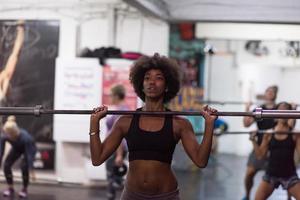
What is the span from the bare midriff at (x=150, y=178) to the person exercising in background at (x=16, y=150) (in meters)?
3.53

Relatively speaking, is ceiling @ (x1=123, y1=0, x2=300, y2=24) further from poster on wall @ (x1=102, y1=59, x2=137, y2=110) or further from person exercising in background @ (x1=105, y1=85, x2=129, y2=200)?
person exercising in background @ (x1=105, y1=85, x2=129, y2=200)

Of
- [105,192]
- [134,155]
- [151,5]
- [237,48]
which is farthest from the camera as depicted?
[237,48]

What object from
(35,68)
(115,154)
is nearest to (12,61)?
(35,68)

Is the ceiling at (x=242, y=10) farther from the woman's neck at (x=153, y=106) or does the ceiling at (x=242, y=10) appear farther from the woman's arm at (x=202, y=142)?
the woman's arm at (x=202, y=142)

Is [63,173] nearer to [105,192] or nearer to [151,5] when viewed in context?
[105,192]

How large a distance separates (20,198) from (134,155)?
3.75 metres

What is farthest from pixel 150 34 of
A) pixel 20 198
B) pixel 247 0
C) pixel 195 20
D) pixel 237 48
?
pixel 237 48

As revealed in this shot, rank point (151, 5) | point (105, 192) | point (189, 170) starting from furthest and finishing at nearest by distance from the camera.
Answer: point (189, 170)
point (105, 192)
point (151, 5)

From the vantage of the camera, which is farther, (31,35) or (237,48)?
(237,48)

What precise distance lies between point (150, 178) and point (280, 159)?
2048 millimetres

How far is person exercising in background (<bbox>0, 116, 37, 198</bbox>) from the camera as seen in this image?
6.04 meters

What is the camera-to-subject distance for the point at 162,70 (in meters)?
2.81

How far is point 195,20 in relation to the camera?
6.15 meters

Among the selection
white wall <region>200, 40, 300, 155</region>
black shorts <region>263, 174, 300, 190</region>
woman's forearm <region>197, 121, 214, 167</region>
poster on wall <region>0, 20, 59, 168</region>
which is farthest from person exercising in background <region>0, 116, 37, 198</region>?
white wall <region>200, 40, 300, 155</region>
